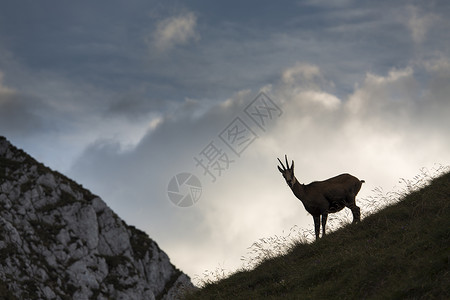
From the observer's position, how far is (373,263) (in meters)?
14.6

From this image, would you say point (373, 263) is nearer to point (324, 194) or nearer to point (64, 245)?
point (324, 194)

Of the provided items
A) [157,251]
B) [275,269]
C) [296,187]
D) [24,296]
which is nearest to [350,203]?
[296,187]

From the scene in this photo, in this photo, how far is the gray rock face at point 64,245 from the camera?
352 feet

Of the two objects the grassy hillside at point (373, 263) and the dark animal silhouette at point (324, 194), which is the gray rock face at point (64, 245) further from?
the grassy hillside at point (373, 263)

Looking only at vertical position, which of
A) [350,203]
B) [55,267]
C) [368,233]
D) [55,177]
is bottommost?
[368,233]

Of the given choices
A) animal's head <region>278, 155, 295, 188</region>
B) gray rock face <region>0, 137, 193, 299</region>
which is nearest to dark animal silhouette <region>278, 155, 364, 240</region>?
animal's head <region>278, 155, 295, 188</region>

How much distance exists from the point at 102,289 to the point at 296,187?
10162 centimetres

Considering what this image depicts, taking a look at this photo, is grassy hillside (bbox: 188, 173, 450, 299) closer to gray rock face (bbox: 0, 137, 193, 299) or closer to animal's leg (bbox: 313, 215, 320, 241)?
animal's leg (bbox: 313, 215, 320, 241)

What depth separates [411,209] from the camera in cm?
1916

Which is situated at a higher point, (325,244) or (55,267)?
(55,267)

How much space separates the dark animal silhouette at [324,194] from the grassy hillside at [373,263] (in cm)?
193

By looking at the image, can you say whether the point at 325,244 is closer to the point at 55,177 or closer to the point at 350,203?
the point at 350,203

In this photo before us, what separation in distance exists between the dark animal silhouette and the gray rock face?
87229 millimetres

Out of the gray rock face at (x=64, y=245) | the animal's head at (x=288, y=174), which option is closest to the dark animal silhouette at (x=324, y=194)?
the animal's head at (x=288, y=174)
